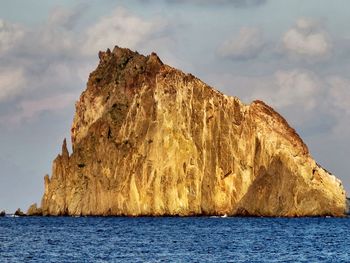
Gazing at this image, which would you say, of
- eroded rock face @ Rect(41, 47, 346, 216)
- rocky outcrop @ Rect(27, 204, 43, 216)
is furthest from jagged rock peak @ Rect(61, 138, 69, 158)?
rocky outcrop @ Rect(27, 204, 43, 216)

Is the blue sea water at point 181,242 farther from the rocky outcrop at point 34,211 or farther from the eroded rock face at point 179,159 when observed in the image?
the rocky outcrop at point 34,211

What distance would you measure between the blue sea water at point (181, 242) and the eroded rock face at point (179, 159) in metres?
21.1

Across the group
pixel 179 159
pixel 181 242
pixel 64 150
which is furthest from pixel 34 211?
pixel 181 242

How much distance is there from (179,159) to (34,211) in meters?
34.2

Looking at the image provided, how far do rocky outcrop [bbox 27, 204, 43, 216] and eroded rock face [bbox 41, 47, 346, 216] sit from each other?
3.79 meters

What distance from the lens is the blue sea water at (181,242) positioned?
80.9 m

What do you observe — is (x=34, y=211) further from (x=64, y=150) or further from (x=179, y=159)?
(x=179, y=159)

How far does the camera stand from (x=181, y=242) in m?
99.2

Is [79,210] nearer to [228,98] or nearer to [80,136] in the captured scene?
[80,136]

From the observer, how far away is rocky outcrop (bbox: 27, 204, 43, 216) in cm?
18462

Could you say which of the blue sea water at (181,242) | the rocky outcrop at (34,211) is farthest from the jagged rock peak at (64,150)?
the blue sea water at (181,242)

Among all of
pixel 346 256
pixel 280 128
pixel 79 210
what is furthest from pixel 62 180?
pixel 346 256

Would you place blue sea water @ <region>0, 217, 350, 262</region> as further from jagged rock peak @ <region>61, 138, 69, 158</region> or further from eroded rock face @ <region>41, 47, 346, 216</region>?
jagged rock peak @ <region>61, 138, 69, 158</region>

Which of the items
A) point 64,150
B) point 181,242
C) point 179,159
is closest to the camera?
point 181,242
